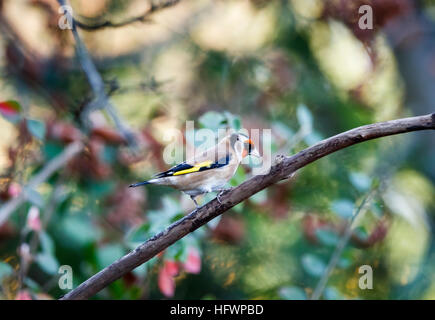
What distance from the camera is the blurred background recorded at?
2.05 m

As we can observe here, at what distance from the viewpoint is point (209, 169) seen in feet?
5.23

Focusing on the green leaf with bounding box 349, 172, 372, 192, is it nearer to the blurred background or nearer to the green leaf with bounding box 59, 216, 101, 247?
the blurred background

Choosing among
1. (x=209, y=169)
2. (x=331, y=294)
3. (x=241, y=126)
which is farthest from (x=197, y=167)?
(x=331, y=294)

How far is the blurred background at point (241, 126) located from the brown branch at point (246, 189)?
1.20 feet

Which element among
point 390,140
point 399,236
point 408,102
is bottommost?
point 399,236

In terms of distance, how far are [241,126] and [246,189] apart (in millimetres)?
789

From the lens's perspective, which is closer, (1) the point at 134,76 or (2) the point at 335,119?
(2) the point at 335,119

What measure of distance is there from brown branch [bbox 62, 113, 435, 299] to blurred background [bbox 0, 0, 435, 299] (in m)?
0.37

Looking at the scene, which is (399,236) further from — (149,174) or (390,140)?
(149,174)

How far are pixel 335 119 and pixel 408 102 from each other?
0.62 meters

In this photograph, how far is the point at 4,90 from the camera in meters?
2.77

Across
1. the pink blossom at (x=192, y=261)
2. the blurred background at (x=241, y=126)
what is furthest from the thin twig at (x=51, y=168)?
the pink blossom at (x=192, y=261)

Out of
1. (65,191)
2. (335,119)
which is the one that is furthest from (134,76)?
(335,119)

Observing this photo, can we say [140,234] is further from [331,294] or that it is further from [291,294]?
[331,294]
